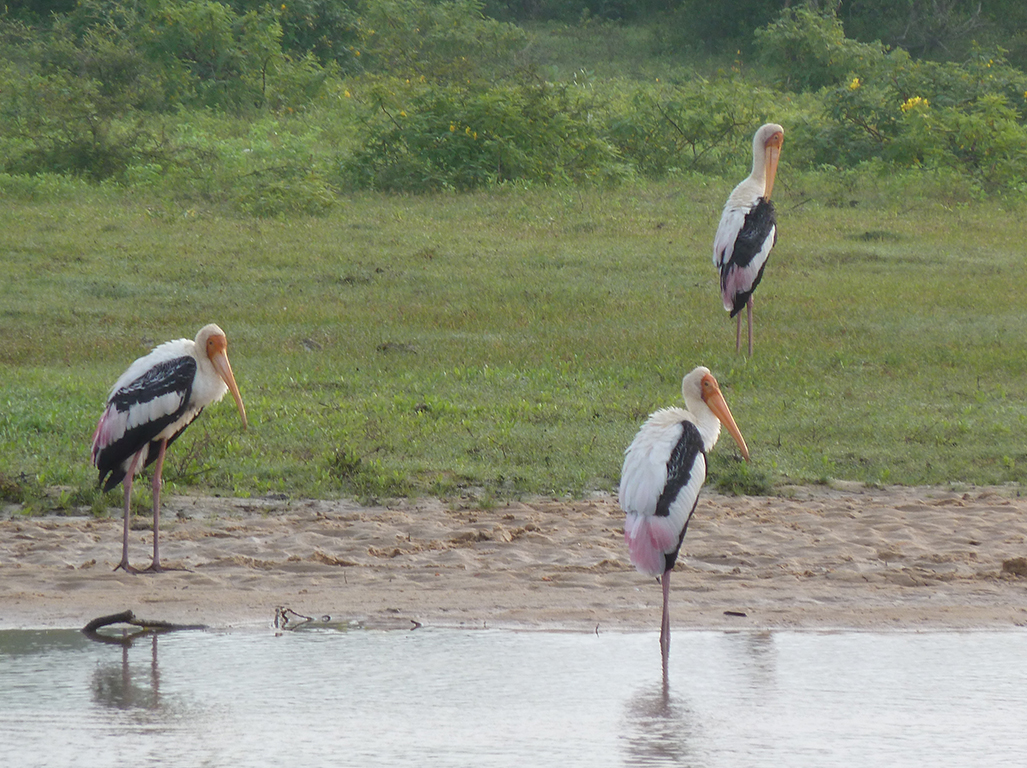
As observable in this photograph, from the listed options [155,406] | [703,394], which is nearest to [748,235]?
[703,394]

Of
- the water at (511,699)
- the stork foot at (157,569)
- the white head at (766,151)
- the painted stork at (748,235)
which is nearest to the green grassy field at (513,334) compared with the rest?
the painted stork at (748,235)

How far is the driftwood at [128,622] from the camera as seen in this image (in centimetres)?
518

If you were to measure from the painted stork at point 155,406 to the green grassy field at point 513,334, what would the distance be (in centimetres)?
72

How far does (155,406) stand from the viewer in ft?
19.9

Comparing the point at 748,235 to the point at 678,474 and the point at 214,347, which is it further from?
the point at 678,474

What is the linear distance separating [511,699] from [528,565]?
4.43 ft

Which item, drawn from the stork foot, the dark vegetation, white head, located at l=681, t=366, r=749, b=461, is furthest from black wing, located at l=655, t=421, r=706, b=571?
the dark vegetation

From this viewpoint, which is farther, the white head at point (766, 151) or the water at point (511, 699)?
the white head at point (766, 151)

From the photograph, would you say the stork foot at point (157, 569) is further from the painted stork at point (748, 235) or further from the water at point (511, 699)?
the painted stork at point (748, 235)

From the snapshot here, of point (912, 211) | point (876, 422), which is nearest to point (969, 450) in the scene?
point (876, 422)

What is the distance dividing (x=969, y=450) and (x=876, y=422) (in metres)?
0.65

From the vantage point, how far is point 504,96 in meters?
16.8

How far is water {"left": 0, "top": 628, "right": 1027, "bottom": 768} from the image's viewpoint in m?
4.25

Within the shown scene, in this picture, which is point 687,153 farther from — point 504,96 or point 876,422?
point 876,422
